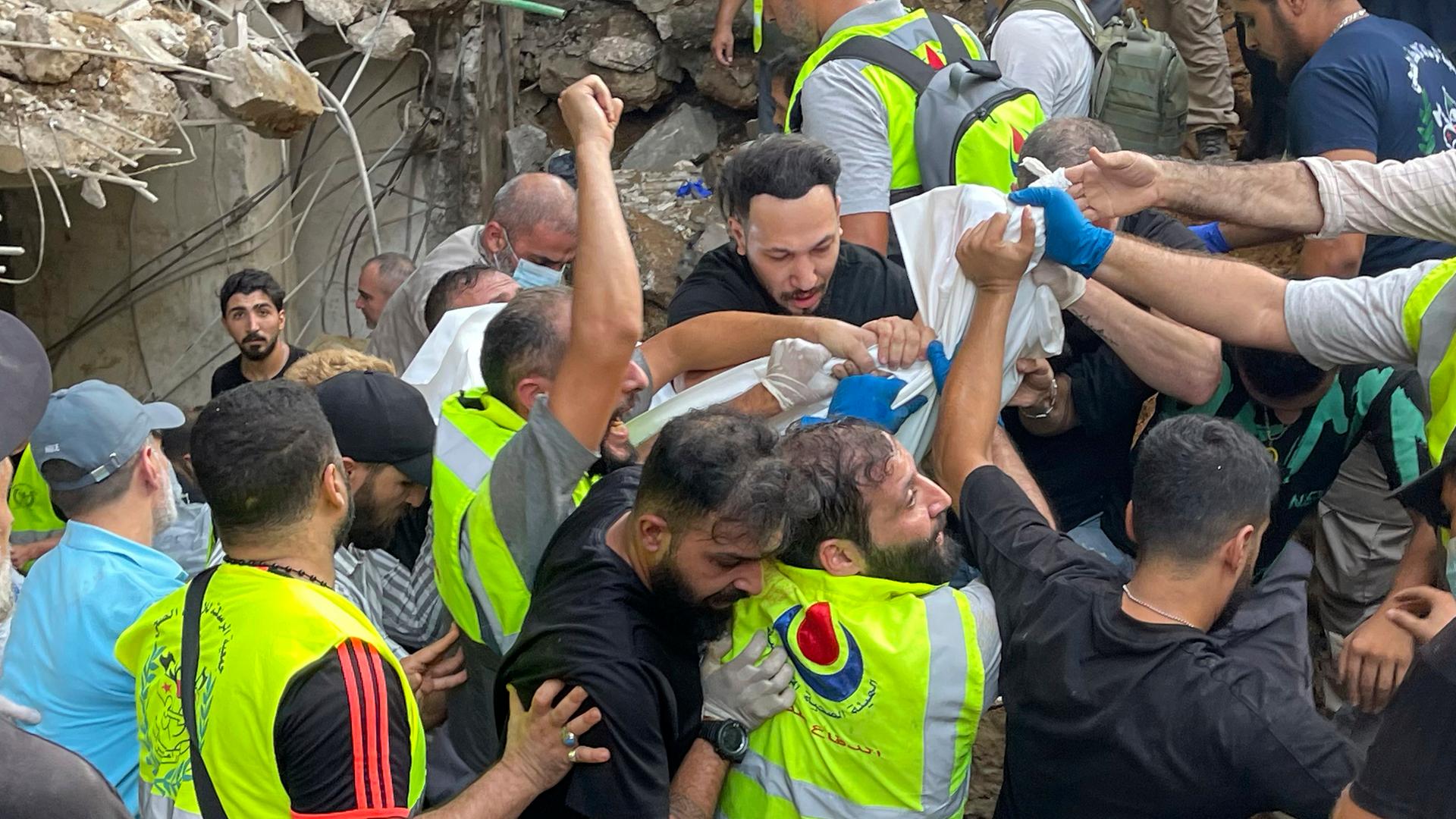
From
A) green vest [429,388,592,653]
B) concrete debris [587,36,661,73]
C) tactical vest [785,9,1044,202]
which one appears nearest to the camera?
green vest [429,388,592,653]

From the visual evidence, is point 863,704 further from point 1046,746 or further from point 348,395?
point 348,395

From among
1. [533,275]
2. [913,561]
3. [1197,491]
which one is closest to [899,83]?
[533,275]

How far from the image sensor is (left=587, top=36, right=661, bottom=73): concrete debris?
7.49m

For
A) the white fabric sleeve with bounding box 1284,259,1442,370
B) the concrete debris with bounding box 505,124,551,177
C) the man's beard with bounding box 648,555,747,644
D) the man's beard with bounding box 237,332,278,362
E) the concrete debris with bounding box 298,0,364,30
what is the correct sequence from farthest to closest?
1. the concrete debris with bounding box 505,124,551,177
2. the concrete debris with bounding box 298,0,364,30
3. the man's beard with bounding box 237,332,278,362
4. the white fabric sleeve with bounding box 1284,259,1442,370
5. the man's beard with bounding box 648,555,747,644

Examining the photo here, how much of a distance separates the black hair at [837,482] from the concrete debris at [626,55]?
17.5 feet

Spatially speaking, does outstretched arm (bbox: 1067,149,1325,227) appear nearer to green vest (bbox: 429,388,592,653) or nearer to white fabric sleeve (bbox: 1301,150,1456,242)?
Answer: white fabric sleeve (bbox: 1301,150,1456,242)

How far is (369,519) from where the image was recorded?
3037 millimetres

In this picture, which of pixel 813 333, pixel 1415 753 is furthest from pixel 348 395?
pixel 1415 753

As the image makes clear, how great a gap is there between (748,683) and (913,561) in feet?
1.21

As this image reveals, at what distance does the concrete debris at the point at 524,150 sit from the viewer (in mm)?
7176

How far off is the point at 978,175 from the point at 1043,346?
35.4 inches

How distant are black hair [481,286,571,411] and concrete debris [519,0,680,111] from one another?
4899mm

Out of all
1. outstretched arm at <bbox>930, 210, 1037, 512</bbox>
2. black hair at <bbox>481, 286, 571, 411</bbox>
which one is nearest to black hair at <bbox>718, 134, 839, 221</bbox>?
outstretched arm at <bbox>930, 210, 1037, 512</bbox>

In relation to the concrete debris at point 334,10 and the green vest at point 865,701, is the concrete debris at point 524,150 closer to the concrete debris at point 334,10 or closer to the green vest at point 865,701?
the concrete debris at point 334,10
